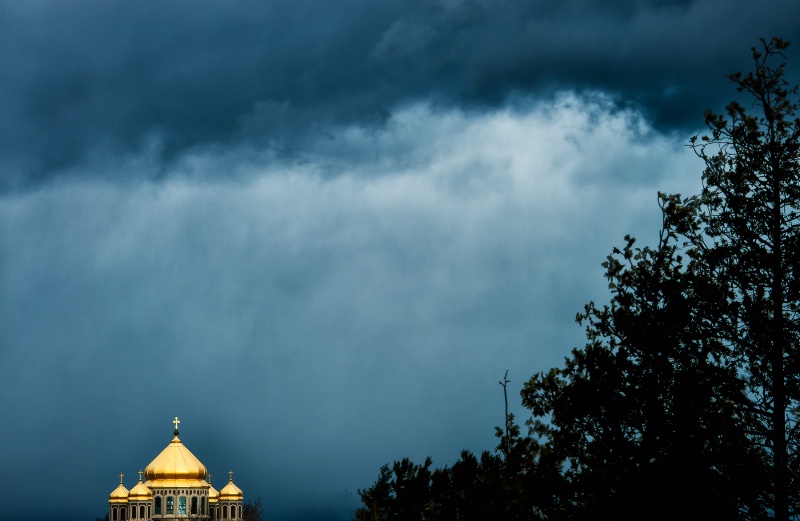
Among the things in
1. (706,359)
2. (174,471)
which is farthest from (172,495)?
(706,359)

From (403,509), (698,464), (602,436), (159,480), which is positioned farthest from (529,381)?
(159,480)

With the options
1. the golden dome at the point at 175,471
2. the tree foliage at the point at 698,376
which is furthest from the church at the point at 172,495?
the tree foliage at the point at 698,376

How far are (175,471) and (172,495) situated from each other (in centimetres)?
177

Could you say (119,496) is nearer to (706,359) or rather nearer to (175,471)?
(175,471)

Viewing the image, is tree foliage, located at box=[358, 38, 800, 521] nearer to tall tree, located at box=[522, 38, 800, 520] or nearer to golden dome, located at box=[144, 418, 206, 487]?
tall tree, located at box=[522, 38, 800, 520]

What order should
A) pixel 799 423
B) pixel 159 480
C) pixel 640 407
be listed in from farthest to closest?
1. pixel 159 480
2. pixel 640 407
3. pixel 799 423

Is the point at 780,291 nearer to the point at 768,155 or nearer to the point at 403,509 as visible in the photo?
the point at 768,155

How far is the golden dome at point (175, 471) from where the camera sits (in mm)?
85625

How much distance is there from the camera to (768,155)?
14.9m

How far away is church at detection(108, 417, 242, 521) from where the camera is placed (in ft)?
279

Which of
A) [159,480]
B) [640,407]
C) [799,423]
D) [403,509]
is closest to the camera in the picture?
[799,423]

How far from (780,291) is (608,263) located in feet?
7.43

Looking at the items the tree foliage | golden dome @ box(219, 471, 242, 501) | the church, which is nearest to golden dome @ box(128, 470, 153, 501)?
the church

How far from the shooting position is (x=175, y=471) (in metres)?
85.6
